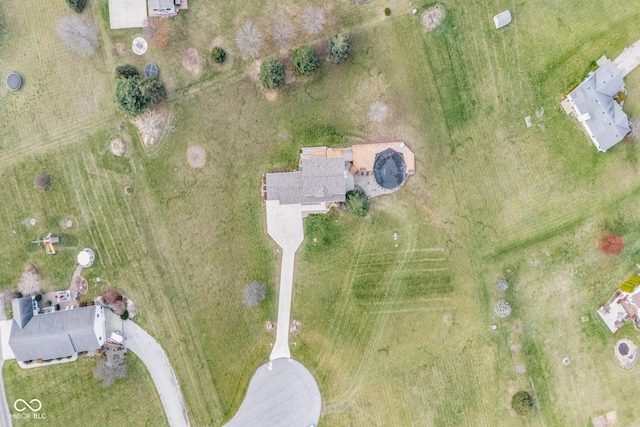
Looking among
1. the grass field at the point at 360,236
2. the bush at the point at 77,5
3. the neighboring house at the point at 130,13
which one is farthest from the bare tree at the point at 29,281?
the bush at the point at 77,5

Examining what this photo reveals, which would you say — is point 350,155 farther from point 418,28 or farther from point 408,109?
point 418,28

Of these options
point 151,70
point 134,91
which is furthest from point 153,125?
point 151,70

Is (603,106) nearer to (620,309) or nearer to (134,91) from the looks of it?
(620,309)

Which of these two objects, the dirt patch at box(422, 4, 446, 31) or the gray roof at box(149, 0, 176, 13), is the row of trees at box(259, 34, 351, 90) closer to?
the dirt patch at box(422, 4, 446, 31)

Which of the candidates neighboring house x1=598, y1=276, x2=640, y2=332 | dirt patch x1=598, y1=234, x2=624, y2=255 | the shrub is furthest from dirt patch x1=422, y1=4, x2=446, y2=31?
neighboring house x1=598, y1=276, x2=640, y2=332

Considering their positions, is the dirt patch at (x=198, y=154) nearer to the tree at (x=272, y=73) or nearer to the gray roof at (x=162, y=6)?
the tree at (x=272, y=73)
